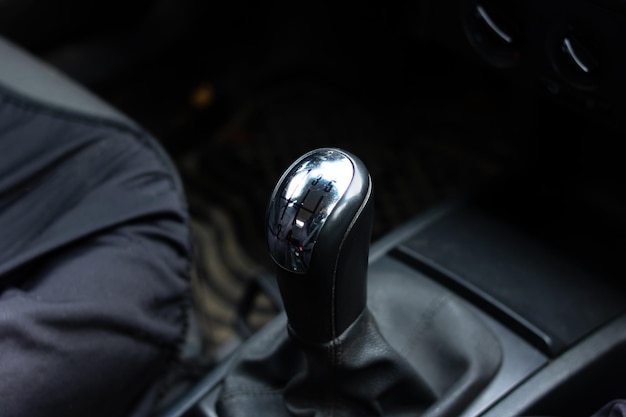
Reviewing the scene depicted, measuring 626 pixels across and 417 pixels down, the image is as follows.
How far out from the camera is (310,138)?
1.56m

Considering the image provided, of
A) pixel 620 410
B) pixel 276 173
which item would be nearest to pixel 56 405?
pixel 620 410

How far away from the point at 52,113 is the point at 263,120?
0.80 metres

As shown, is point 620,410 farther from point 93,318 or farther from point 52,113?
point 52,113

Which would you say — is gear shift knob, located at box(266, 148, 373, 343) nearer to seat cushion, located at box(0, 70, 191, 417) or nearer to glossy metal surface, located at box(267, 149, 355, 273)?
glossy metal surface, located at box(267, 149, 355, 273)

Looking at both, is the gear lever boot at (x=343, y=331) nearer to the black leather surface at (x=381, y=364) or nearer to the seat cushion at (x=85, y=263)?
the black leather surface at (x=381, y=364)

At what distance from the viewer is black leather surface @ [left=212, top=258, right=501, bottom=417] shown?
23.3 inches

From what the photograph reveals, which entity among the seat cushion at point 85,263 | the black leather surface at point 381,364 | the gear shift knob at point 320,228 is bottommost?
the seat cushion at point 85,263

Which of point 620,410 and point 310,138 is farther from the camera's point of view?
point 310,138

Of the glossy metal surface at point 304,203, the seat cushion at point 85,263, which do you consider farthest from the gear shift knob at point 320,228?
the seat cushion at point 85,263

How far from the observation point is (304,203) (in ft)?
1.63

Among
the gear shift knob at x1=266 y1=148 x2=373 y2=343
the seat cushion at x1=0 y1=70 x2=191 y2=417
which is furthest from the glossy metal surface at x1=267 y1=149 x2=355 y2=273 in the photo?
the seat cushion at x1=0 y1=70 x2=191 y2=417

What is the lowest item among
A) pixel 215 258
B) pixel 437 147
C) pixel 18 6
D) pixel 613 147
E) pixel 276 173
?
pixel 215 258

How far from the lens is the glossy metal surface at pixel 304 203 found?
495mm

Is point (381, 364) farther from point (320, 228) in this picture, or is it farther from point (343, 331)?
point (320, 228)
